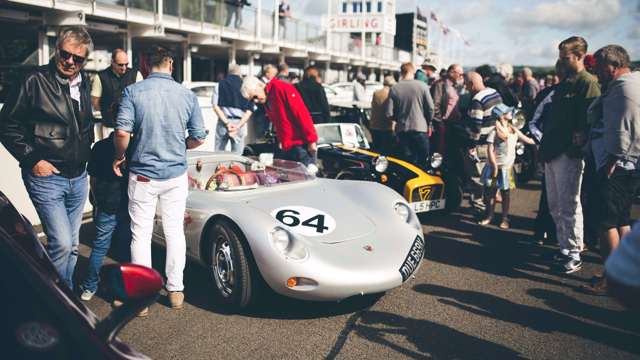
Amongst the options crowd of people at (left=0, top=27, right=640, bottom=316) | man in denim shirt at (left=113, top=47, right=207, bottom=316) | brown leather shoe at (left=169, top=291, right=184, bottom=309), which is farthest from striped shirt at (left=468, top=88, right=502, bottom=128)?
brown leather shoe at (left=169, top=291, right=184, bottom=309)

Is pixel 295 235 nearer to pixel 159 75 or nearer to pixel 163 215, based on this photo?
pixel 163 215

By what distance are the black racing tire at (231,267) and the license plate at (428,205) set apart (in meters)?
2.94

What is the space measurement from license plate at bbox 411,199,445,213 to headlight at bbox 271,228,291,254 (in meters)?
2.89

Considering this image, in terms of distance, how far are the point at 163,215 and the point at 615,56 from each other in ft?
11.8

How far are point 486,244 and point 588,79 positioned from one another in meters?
2.04

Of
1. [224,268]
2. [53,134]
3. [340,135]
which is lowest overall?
[224,268]

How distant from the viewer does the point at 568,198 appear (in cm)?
479

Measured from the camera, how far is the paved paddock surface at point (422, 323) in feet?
11.1

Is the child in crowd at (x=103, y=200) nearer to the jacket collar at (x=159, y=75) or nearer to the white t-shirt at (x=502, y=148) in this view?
the jacket collar at (x=159, y=75)

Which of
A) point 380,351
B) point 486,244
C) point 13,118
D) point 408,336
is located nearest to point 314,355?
point 380,351

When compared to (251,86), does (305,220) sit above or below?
below

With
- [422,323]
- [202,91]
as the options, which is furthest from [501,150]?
[202,91]

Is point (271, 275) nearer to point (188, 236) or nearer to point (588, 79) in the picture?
point (188, 236)

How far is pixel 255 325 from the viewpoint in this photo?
3.70 metres
